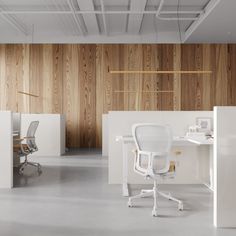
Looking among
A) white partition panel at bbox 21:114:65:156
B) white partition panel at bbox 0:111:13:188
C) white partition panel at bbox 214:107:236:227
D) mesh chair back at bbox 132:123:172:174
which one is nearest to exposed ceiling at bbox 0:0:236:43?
white partition panel at bbox 21:114:65:156

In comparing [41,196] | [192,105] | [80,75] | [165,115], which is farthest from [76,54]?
[41,196]

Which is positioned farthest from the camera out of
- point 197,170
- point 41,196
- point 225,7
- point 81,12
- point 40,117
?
point 40,117

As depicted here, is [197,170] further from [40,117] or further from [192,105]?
[192,105]

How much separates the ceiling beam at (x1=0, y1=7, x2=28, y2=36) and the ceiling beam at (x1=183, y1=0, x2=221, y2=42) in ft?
15.4

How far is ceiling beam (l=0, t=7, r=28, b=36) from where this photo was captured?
878cm

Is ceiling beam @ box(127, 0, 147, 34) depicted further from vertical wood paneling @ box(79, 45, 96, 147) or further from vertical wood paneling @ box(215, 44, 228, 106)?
vertical wood paneling @ box(215, 44, 228, 106)

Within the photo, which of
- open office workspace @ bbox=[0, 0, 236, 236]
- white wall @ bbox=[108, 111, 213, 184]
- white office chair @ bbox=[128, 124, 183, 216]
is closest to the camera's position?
open office workspace @ bbox=[0, 0, 236, 236]

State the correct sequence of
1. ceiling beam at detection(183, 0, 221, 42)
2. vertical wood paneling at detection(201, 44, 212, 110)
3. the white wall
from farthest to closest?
vertical wood paneling at detection(201, 44, 212, 110)
ceiling beam at detection(183, 0, 221, 42)
the white wall

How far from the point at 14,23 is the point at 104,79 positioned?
3.02 metres

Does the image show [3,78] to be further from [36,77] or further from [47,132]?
[47,132]

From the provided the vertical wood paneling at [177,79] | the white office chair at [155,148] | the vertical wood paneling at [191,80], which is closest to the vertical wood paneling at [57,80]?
the vertical wood paneling at [177,79]

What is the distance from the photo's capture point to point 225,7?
284 inches

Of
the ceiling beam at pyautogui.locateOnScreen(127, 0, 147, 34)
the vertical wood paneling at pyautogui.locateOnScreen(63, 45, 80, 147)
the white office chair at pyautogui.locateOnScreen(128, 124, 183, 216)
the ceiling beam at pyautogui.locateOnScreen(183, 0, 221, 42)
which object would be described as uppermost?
the ceiling beam at pyautogui.locateOnScreen(127, 0, 147, 34)

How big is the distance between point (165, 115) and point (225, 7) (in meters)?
3.25
